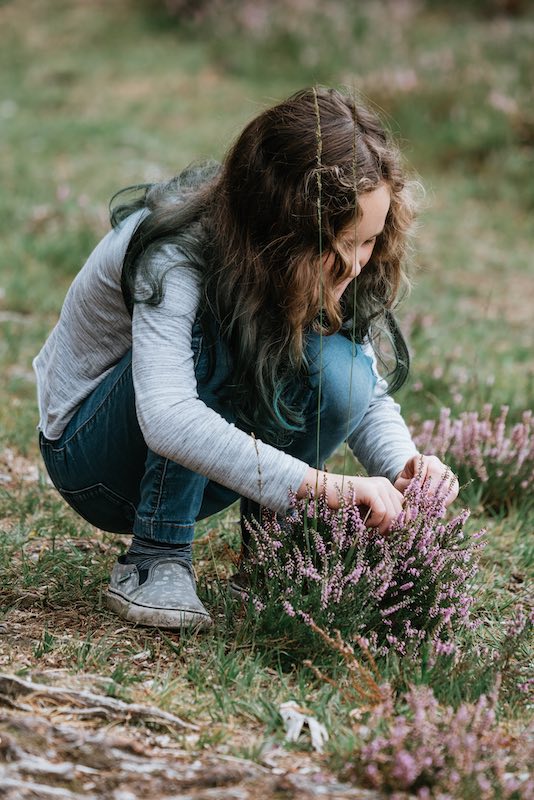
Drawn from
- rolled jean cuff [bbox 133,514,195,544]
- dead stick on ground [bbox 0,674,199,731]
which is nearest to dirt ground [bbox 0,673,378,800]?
dead stick on ground [bbox 0,674,199,731]

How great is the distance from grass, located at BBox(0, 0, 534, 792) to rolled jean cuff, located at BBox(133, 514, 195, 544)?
0.17 metres

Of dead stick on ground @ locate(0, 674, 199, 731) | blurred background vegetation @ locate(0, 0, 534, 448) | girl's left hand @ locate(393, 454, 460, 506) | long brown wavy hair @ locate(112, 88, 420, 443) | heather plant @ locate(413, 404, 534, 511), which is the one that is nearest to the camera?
dead stick on ground @ locate(0, 674, 199, 731)

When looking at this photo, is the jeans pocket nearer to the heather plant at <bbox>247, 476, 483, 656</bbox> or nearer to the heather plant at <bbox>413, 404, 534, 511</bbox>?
the heather plant at <bbox>247, 476, 483, 656</bbox>

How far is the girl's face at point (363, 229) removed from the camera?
2.14 m

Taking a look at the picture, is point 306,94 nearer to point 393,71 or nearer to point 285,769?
point 285,769

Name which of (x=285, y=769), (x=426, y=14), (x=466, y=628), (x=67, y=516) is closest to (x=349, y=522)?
(x=466, y=628)

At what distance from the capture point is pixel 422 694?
1787 millimetres

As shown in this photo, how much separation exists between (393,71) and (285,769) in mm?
8717

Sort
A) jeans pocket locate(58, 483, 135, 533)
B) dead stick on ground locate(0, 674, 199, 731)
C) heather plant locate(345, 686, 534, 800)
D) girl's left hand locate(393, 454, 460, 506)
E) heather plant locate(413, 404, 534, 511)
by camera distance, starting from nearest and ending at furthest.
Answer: heather plant locate(345, 686, 534, 800) < dead stick on ground locate(0, 674, 199, 731) < girl's left hand locate(393, 454, 460, 506) < jeans pocket locate(58, 483, 135, 533) < heather plant locate(413, 404, 534, 511)

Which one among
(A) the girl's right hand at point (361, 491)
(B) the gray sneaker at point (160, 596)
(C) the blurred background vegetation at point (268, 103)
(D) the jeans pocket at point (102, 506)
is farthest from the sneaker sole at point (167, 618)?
(C) the blurred background vegetation at point (268, 103)

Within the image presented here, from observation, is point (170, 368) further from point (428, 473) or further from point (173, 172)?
point (173, 172)

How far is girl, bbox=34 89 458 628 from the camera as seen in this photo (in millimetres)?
2125

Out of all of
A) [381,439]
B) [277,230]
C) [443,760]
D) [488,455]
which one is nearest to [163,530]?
[381,439]

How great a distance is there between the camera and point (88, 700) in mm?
1941
